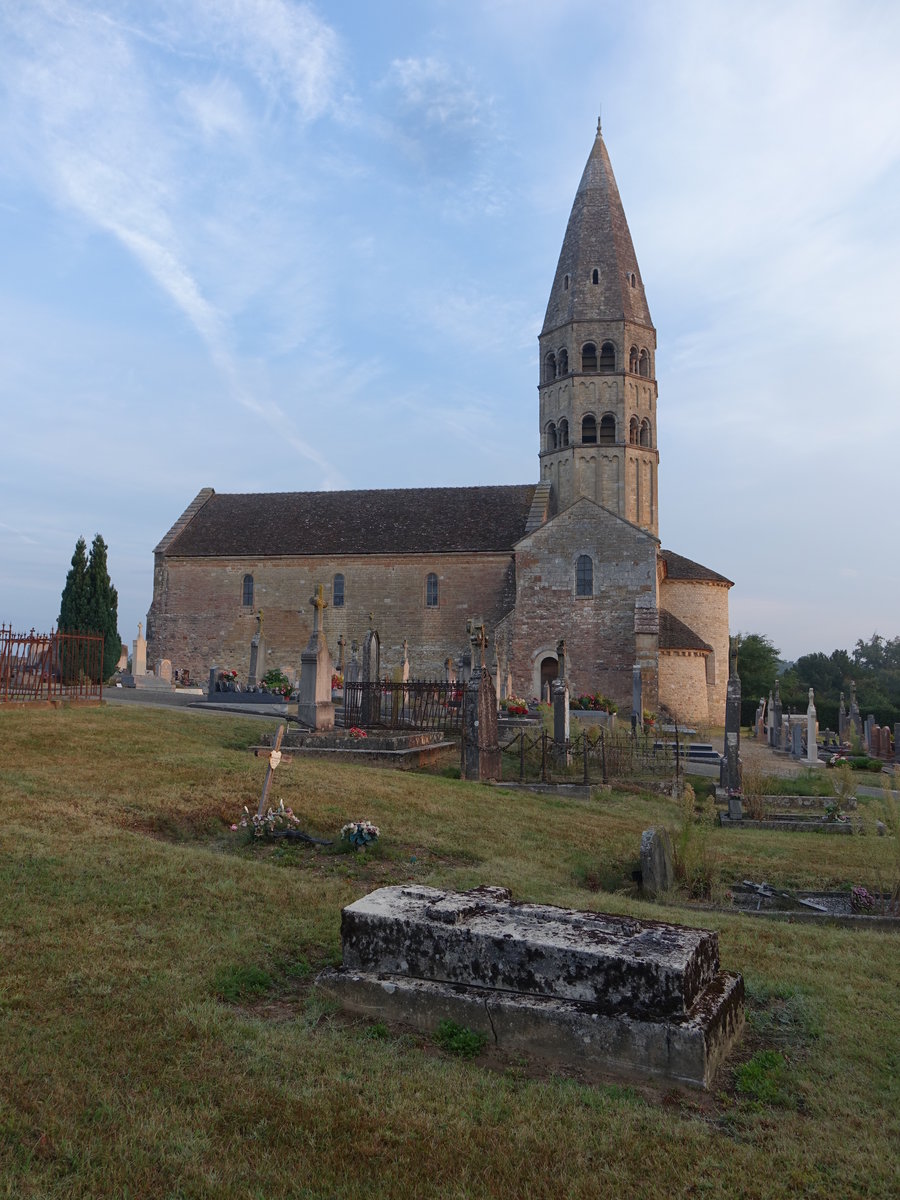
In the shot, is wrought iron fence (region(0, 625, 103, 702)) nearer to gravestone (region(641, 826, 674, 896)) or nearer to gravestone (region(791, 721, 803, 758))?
gravestone (region(641, 826, 674, 896))

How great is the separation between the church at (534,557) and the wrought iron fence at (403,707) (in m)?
13.9

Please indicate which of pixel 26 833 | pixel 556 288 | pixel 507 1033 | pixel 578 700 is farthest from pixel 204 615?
pixel 507 1033

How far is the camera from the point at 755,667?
2018 inches

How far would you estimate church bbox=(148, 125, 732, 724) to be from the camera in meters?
33.4

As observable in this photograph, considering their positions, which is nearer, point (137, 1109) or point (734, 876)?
point (137, 1109)

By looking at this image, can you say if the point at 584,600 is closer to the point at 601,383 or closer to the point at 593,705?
the point at 593,705

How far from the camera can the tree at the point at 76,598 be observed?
118 feet

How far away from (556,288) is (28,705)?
108 feet

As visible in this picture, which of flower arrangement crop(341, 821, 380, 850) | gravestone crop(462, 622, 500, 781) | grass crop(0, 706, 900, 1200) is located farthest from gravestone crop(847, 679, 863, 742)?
flower arrangement crop(341, 821, 380, 850)

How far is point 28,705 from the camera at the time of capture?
15.2 meters

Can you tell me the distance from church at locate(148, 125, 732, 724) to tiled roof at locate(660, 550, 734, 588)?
0.10 m

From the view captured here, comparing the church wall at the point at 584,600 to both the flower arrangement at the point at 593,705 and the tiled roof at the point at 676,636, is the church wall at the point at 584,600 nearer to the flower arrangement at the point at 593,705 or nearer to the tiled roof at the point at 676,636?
the tiled roof at the point at 676,636

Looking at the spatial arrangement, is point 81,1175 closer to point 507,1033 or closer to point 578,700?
point 507,1033

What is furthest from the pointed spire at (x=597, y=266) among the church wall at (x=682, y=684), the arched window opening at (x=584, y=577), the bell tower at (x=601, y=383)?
the church wall at (x=682, y=684)
